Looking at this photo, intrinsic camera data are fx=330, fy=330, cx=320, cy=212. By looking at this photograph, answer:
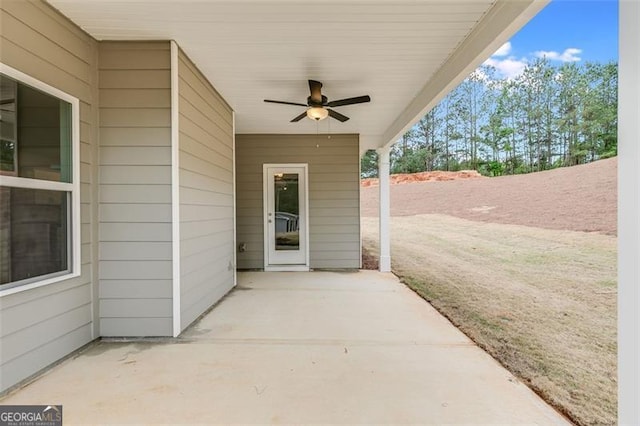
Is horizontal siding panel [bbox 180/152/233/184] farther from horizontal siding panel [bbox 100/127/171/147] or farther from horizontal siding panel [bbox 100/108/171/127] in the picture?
horizontal siding panel [bbox 100/108/171/127]

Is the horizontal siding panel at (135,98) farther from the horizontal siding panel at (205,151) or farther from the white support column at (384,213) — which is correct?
the white support column at (384,213)

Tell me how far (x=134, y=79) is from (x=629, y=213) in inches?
131

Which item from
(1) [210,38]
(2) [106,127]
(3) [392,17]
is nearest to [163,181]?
(2) [106,127]

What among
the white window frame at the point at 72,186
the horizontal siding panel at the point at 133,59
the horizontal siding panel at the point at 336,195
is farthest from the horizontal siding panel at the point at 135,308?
the horizontal siding panel at the point at 336,195

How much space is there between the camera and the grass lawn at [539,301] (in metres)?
2.17

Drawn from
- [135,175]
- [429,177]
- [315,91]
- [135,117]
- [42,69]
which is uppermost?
[429,177]

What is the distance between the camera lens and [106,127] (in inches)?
108

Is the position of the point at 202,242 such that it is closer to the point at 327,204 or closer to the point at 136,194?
the point at 136,194

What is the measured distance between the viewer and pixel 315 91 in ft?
11.4

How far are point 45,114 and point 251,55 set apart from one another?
5.40ft

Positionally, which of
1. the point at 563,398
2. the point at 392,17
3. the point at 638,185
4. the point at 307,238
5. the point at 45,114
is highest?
the point at 392,17

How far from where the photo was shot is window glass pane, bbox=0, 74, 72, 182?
6.68ft

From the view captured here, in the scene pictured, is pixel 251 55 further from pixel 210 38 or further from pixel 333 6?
pixel 333 6

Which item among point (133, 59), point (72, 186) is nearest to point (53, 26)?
point (133, 59)
